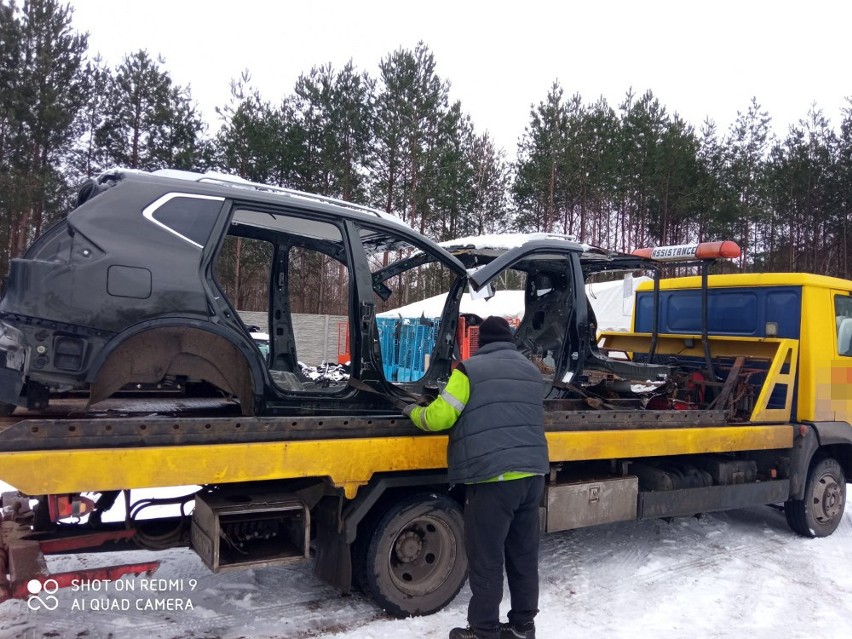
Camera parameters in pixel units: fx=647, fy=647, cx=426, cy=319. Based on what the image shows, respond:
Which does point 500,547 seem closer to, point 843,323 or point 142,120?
point 843,323

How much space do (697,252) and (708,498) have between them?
86.8 inches

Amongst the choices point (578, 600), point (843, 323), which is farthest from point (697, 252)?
point (578, 600)

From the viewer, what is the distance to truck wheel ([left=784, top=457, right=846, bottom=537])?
634cm

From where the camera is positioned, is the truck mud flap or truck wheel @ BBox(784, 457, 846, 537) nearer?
the truck mud flap

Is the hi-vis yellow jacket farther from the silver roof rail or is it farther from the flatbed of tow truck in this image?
the silver roof rail

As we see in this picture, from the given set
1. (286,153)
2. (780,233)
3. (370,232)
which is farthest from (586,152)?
(370,232)

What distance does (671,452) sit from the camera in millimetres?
5301

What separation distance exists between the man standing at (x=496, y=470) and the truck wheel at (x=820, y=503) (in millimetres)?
4039

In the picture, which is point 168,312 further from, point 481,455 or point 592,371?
point 592,371

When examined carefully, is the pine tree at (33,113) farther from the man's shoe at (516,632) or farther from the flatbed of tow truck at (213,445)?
the man's shoe at (516,632)

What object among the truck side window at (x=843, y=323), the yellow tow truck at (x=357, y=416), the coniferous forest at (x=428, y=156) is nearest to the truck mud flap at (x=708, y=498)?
the yellow tow truck at (x=357, y=416)

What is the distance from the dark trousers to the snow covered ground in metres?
0.49

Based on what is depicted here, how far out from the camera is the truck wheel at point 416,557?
4008mm

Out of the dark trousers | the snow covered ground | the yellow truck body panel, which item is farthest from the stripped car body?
the snow covered ground
